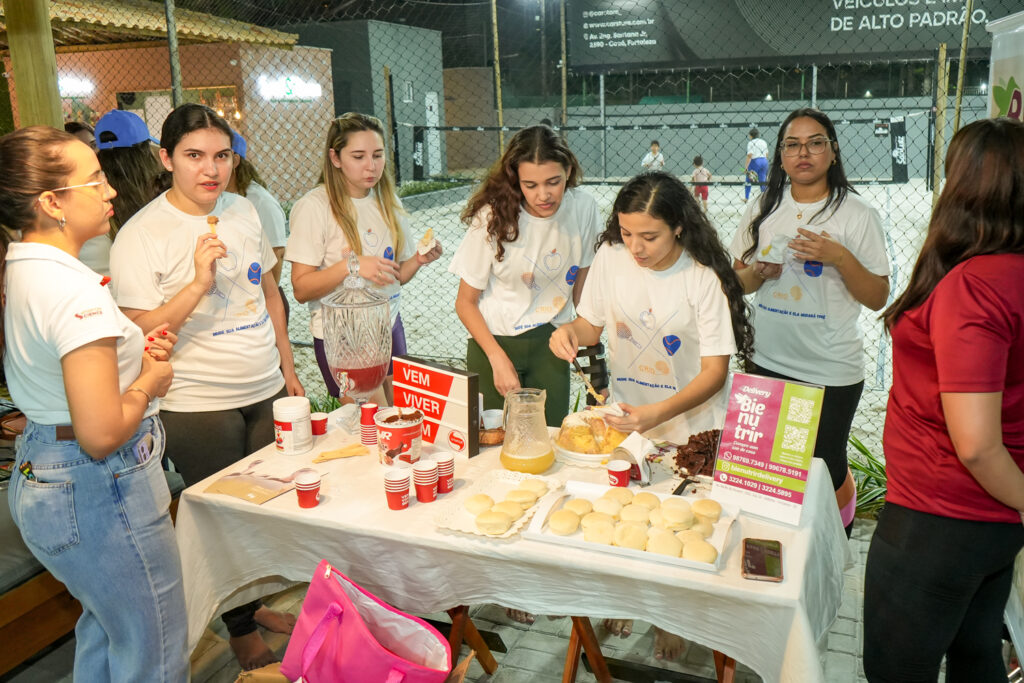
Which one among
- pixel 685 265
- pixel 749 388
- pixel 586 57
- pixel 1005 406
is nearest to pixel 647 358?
pixel 685 265

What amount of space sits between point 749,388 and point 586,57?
491cm

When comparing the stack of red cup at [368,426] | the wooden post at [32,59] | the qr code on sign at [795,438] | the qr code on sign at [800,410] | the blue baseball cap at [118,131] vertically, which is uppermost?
the wooden post at [32,59]

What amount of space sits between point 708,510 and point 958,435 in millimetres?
539

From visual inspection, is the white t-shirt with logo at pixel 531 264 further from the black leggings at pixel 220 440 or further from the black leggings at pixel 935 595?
the black leggings at pixel 935 595

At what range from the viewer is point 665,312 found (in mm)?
2303

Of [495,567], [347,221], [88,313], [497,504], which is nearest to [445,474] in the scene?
[497,504]

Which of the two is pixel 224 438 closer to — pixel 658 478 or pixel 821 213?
pixel 658 478

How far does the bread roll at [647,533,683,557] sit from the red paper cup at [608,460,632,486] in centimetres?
27

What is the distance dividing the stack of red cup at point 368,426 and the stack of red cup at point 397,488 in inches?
15.7

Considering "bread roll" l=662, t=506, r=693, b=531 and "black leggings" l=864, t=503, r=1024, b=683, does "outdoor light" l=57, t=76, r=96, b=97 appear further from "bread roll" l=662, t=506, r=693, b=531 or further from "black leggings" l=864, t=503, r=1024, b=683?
"black leggings" l=864, t=503, r=1024, b=683

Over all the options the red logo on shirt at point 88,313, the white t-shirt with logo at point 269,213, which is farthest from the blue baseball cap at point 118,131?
the red logo on shirt at point 88,313

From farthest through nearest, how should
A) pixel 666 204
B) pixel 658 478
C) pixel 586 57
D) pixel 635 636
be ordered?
pixel 586 57, pixel 635 636, pixel 666 204, pixel 658 478

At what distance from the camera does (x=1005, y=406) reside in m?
1.49

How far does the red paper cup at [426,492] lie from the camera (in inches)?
76.2
